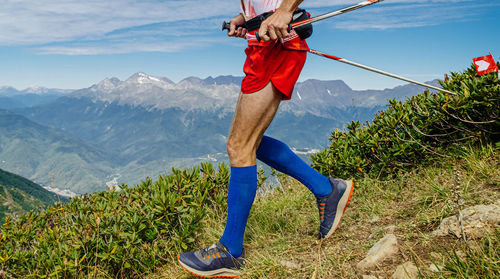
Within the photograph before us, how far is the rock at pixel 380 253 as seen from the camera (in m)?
2.31

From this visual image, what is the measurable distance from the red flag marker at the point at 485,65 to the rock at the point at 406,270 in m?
2.93

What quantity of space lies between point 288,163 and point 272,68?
0.92 metres

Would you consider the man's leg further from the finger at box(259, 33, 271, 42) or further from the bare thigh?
the finger at box(259, 33, 271, 42)

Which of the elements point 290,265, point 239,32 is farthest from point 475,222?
point 239,32

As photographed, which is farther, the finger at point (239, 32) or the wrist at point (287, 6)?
the finger at point (239, 32)

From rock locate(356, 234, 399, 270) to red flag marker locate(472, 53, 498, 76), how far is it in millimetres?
2696

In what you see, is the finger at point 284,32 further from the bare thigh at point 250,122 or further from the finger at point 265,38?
the bare thigh at point 250,122

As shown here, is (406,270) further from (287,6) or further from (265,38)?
(287,6)

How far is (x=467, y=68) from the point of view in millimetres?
4805

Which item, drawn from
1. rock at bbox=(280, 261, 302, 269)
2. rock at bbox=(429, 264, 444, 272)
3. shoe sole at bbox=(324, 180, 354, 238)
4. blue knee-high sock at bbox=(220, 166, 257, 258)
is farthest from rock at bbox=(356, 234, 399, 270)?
blue knee-high sock at bbox=(220, 166, 257, 258)

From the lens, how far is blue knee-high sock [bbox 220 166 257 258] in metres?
2.72

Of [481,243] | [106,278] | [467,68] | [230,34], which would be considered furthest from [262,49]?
[467,68]

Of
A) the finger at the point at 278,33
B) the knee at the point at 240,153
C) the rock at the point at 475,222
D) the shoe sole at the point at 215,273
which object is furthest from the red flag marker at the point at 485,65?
the shoe sole at the point at 215,273

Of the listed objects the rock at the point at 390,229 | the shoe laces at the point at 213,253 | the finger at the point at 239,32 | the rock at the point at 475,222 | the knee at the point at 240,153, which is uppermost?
the finger at the point at 239,32
